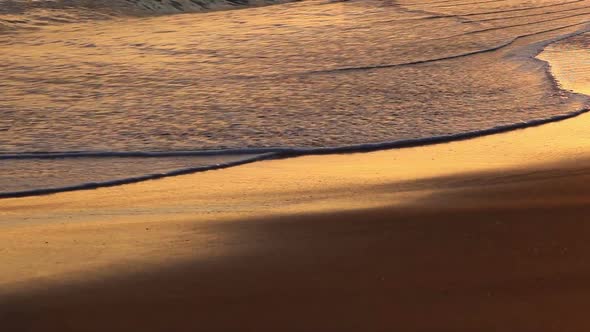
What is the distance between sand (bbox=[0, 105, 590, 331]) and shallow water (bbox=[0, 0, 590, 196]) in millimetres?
1086

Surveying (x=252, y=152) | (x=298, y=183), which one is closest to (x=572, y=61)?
(x=252, y=152)

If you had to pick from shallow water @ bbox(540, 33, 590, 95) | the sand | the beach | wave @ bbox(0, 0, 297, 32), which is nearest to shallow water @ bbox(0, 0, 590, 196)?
the beach

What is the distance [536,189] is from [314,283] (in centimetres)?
197

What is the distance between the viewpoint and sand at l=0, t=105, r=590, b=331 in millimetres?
3814

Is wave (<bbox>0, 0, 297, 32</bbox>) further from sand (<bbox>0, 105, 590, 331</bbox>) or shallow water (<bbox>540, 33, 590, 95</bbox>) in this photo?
sand (<bbox>0, 105, 590, 331</bbox>)

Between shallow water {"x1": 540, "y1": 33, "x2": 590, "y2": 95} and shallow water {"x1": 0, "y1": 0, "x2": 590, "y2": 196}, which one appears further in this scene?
shallow water {"x1": 540, "y1": 33, "x2": 590, "y2": 95}

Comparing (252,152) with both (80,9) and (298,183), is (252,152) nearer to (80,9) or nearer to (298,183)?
(298,183)

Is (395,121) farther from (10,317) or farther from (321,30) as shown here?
(321,30)

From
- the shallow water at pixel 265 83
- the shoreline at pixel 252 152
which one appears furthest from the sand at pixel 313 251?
the shallow water at pixel 265 83

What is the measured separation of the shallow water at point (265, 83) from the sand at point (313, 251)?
3.56 ft

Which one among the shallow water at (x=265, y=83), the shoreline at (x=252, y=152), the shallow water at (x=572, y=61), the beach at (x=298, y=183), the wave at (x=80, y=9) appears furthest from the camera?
the wave at (x=80, y=9)

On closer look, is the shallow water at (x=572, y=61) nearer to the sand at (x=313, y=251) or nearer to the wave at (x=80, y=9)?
the sand at (x=313, y=251)

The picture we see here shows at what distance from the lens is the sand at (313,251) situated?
3814 millimetres

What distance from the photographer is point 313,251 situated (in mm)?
4590
